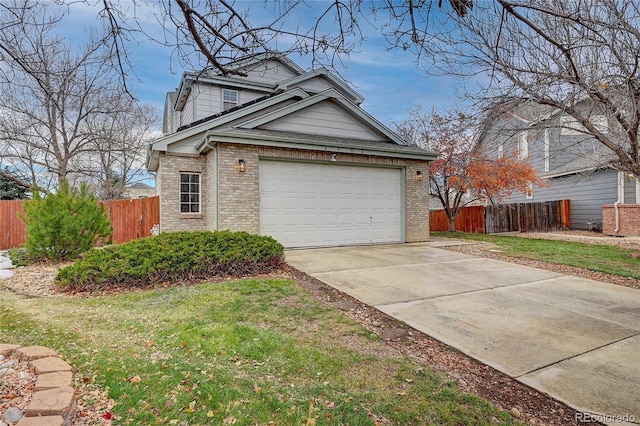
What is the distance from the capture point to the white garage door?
10148mm

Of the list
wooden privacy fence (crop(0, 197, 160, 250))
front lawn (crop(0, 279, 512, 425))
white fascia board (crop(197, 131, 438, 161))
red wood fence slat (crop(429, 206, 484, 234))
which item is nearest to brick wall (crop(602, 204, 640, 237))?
red wood fence slat (crop(429, 206, 484, 234))

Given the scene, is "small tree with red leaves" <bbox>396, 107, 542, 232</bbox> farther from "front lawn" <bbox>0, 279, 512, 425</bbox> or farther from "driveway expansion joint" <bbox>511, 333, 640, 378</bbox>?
"front lawn" <bbox>0, 279, 512, 425</bbox>

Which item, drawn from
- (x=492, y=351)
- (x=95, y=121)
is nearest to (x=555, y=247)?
(x=492, y=351)

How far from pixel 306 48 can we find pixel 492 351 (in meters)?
3.48

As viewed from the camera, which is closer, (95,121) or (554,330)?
(554,330)

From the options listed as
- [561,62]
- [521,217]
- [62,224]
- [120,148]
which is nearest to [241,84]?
[62,224]

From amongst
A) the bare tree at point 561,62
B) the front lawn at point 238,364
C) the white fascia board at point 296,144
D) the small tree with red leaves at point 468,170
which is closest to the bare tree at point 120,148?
the white fascia board at point 296,144

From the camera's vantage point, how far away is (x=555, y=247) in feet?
36.2

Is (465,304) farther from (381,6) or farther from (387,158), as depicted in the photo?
(387,158)

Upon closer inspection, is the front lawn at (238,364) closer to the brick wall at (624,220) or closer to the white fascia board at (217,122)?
the white fascia board at (217,122)

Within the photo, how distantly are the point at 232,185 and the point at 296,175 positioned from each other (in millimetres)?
1926

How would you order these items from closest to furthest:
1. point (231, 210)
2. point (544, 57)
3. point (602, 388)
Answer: point (602, 388) < point (544, 57) < point (231, 210)

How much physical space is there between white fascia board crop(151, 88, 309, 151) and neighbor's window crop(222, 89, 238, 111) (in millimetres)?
3044

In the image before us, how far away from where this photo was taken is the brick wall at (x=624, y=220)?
1405cm
